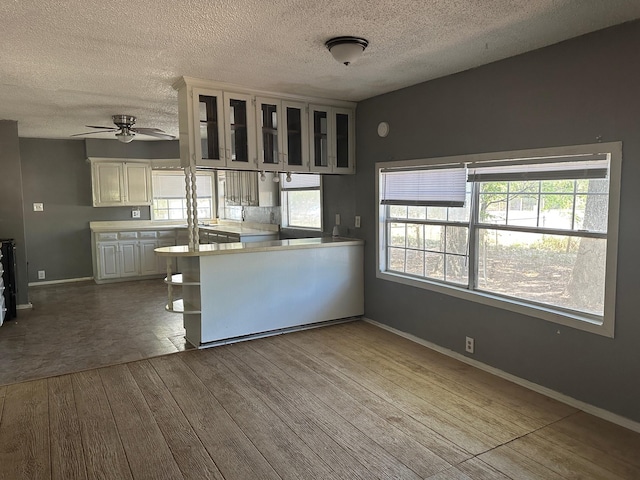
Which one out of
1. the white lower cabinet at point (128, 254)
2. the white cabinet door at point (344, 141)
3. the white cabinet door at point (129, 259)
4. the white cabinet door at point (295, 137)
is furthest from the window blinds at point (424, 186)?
the white cabinet door at point (129, 259)

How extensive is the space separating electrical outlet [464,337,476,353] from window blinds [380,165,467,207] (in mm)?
1086

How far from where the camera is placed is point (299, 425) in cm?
269

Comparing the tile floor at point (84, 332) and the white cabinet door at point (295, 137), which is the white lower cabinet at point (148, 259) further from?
the white cabinet door at point (295, 137)

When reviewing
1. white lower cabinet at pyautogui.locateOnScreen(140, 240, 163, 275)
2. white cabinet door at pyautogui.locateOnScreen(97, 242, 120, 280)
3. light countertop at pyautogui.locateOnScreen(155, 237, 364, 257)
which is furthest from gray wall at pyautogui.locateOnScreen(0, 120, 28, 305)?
light countertop at pyautogui.locateOnScreen(155, 237, 364, 257)

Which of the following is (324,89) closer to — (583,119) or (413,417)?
(583,119)

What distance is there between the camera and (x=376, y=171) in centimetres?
450

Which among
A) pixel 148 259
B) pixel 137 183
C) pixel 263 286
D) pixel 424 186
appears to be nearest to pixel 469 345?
pixel 424 186

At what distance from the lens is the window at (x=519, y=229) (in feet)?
9.09

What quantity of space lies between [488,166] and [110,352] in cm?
357

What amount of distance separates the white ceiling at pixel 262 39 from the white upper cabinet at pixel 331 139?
0.45 m

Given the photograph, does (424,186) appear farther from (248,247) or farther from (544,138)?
(248,247)

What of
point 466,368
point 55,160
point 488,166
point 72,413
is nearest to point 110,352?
point 72,413

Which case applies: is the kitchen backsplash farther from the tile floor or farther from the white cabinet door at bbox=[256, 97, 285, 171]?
the white cabinet door at bbox=[256, 97, 285, 171]

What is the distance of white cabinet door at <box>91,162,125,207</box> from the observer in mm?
7273
